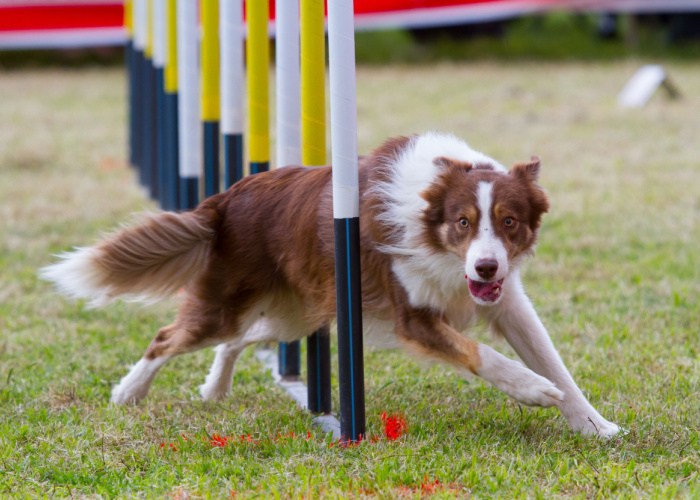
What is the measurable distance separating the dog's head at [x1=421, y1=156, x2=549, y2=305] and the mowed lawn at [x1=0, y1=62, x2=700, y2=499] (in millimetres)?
519

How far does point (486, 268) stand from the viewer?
121 inches

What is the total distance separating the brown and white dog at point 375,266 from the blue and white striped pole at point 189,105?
1.89 m

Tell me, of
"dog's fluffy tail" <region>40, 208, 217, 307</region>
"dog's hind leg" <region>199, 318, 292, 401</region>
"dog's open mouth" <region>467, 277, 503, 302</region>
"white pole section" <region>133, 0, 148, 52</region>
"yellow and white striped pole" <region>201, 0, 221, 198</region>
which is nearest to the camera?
"dog's open mouth" <region>467, 277, 503, 302</region>

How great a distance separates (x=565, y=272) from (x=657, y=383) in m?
2.14

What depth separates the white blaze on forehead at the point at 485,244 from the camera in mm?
3096

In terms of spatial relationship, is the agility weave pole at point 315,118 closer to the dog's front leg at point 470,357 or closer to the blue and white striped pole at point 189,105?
the dog's front leg at point 470,357

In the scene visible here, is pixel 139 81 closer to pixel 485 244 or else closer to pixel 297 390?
pixel 297 390

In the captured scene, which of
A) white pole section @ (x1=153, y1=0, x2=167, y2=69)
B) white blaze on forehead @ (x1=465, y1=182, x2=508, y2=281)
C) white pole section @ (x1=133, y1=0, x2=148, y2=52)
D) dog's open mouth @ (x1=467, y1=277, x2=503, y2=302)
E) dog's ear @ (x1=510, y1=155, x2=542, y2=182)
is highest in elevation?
white pole section @ (x1=133, y1=0, x2=148, y2=52)

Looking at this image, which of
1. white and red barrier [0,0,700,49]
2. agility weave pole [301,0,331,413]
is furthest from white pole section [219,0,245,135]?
white and red barrier [0,0,700,49]

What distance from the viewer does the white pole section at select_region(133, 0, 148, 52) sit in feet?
31.3

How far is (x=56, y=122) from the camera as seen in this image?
1313 cm

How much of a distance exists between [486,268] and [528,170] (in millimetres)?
483

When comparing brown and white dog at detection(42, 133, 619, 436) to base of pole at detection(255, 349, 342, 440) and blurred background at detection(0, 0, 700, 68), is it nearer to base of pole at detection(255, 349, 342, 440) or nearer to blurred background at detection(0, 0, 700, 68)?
base of pole at detection(255, 349, 342, 440)

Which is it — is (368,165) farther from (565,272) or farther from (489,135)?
(489,135)
